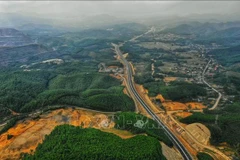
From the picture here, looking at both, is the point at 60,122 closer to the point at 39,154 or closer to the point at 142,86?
the point at 39,154

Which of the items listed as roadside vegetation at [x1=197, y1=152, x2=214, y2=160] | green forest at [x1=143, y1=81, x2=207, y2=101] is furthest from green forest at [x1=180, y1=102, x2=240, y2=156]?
green forest at [x1=143, y1=81, x2=207, y2=101]

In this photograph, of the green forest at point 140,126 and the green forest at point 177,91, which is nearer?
the green forest at point 140,126

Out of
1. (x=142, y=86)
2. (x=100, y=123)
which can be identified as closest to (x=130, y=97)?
(x=142, y=86)

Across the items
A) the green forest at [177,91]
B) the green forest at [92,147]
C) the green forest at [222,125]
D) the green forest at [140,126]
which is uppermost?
the green forest at [92,147]

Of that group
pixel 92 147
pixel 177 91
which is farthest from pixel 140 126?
pixel 177 91

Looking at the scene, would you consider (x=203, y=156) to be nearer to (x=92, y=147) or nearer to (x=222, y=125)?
(x=222, y=125)

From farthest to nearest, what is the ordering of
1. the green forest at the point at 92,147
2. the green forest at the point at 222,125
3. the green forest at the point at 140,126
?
the green forest at the point at 222,125
the green forest at the point at 140,126
the green forest at the point at 92,147

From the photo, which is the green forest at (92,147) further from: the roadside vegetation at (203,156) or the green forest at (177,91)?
the green forest at (177,91)

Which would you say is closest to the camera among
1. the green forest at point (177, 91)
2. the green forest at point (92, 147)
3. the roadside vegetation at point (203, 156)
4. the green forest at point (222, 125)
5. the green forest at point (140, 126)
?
the green forest at point (92, 147)

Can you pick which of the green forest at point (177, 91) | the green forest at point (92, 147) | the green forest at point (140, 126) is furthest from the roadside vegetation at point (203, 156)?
the green forest at point (177, 91)
